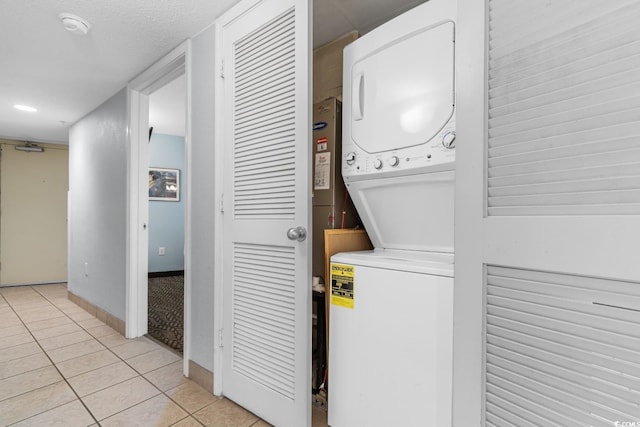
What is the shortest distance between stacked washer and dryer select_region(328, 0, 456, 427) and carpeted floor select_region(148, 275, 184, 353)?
1822 mm

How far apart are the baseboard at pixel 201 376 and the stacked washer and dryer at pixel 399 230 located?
2.72 feet

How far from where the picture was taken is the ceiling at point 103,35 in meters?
1.67

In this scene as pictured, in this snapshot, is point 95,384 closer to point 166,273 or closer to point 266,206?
point 266,206

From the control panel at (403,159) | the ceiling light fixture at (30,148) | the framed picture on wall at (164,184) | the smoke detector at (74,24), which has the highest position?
the smoke detector at (74,24)

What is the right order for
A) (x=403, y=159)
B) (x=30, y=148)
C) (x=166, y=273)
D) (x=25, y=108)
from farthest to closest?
(x=166, y=273) → (x=30, y=148) → (x=25, y=108) → (x=403, y=159)

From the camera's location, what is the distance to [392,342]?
1156mm

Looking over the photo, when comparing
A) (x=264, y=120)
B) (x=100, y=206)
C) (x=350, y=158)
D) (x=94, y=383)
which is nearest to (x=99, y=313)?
(x=100, y=206)

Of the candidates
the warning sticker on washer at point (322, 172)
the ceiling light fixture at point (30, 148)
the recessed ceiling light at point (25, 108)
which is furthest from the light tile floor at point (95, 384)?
the ceiling light fixture at point (30, 148)

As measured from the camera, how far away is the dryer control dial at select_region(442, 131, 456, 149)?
1.10 m

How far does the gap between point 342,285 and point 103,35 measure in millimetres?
2128

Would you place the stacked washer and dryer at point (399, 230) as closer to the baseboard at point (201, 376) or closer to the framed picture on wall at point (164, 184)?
the baseboard at point (201, 376)

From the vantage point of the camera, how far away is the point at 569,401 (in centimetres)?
68

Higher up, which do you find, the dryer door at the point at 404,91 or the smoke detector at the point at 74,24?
the smoke detector at the point at 74,24

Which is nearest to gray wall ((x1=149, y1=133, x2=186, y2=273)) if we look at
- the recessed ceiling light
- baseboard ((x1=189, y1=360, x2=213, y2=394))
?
the recessed ceiling light
